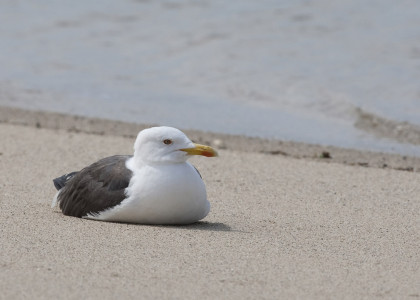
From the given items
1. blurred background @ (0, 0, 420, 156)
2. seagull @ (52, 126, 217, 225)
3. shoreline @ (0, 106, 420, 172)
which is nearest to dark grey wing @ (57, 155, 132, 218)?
seagull @ (52, 126, 217, 225)

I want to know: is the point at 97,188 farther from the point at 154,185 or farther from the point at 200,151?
the point at 200,151

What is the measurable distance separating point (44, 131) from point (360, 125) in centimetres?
404

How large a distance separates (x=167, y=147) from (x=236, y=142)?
4.01 metres

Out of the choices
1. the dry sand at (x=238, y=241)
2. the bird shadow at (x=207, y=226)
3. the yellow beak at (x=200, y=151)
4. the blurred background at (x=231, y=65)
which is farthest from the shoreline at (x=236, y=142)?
the yellow beak at (x=200, y=151)

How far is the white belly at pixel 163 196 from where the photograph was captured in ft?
19.2

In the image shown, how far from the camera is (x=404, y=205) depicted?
7168mm

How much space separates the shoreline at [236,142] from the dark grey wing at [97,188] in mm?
3295

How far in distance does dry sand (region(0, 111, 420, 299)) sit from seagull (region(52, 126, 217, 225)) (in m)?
0.11

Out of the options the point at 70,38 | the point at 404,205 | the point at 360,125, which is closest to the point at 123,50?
the point at 70,38

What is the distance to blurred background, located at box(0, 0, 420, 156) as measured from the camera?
11406mm

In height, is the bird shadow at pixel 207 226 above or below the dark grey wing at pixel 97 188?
below

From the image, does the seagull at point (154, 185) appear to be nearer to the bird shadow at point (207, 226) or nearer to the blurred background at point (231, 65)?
the bird shadow at point (207, 226)

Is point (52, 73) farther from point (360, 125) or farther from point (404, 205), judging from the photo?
point (404, 205)

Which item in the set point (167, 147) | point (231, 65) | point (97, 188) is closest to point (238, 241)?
point (167, 147)
